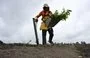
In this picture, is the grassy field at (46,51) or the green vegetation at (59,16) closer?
the grassy field at (46,51)

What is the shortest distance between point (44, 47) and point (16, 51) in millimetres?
1875

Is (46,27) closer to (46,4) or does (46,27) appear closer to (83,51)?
(46,4)

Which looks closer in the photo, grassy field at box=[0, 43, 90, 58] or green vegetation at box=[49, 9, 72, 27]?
grassy field at box=[0, 43, 90, 58]

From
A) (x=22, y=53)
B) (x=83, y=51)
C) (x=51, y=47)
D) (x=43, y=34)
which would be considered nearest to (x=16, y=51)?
(x=22, y=53)

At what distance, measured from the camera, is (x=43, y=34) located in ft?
59.9

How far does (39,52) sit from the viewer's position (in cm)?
1434

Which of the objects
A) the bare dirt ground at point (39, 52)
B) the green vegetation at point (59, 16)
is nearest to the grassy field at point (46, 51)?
the bare dirt ground at point (39, 52)

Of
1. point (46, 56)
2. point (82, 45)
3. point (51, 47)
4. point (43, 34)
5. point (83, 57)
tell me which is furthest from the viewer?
point (43, 34)

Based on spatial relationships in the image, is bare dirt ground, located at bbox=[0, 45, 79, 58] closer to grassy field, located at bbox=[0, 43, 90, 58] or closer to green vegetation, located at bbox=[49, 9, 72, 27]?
grassy field, located at bbox=[0, 43, 90, 58]

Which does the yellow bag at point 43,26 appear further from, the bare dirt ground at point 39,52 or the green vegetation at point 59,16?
the bare dirt ground at point 39,52

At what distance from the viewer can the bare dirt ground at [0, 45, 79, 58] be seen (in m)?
13.6

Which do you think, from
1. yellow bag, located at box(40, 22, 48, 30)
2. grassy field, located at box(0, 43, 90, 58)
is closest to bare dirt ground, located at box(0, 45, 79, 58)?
grassy field, located at box(0, 43, 90, 58)

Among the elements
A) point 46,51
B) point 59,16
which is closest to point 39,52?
point 46,51

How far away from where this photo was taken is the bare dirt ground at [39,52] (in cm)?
1357
